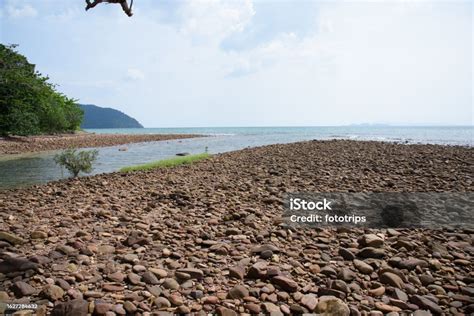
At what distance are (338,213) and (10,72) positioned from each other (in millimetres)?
32649

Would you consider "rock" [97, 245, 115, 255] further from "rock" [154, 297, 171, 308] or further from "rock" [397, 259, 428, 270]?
"rock" [397, 259, 428, 270]

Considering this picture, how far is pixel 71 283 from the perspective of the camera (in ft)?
11.4

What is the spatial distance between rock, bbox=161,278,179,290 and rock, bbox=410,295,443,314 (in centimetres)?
271

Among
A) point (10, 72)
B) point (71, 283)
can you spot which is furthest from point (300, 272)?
point (10, 72)

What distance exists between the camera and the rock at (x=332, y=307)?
9.98 ft

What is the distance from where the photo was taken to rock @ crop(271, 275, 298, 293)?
3488 mm

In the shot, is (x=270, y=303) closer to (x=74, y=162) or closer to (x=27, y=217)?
(x=27, y=217)

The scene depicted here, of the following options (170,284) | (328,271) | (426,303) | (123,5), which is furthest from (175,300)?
(123,5)

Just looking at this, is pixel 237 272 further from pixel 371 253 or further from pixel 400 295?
pixel 371 253

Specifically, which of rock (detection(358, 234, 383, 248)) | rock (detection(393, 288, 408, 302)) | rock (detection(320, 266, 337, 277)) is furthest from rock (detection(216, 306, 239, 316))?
rock (detection(358, 234, 383, 248))

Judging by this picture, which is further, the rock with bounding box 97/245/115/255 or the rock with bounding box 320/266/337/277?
the rock with bounding box 97/245/115/255

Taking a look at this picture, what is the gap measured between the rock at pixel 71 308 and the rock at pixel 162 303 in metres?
0.69

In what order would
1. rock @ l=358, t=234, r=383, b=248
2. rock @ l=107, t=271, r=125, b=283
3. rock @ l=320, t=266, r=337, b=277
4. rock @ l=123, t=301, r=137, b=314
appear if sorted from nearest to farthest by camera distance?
rock @ l=123, t=301, r=137, b=314 → rock @ l=107, t=271, r=125, b=283 → rock @ l=320, t=266, r=337, b=277 → rock @ l=358, t=234, r=383, b=248
